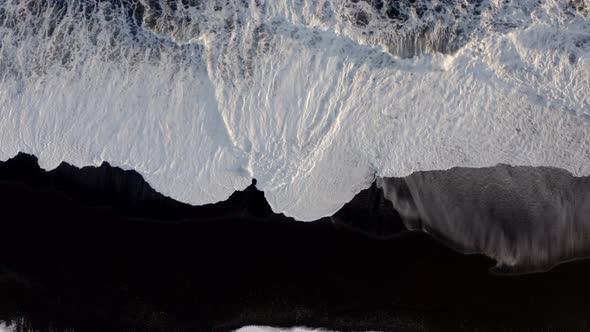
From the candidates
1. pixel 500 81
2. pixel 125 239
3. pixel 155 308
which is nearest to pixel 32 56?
pixel 125 239

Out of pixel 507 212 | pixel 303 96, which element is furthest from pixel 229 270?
pixel 507 212

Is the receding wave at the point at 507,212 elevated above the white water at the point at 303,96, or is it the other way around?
the white water at the point at 303,96

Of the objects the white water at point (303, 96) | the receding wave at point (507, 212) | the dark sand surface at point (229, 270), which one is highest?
the white water at point (303, 96)

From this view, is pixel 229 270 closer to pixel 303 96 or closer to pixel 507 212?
pixel 303 96

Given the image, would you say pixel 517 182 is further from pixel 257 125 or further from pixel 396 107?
pixel 257 125

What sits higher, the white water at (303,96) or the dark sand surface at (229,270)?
the white water at (303,96)
